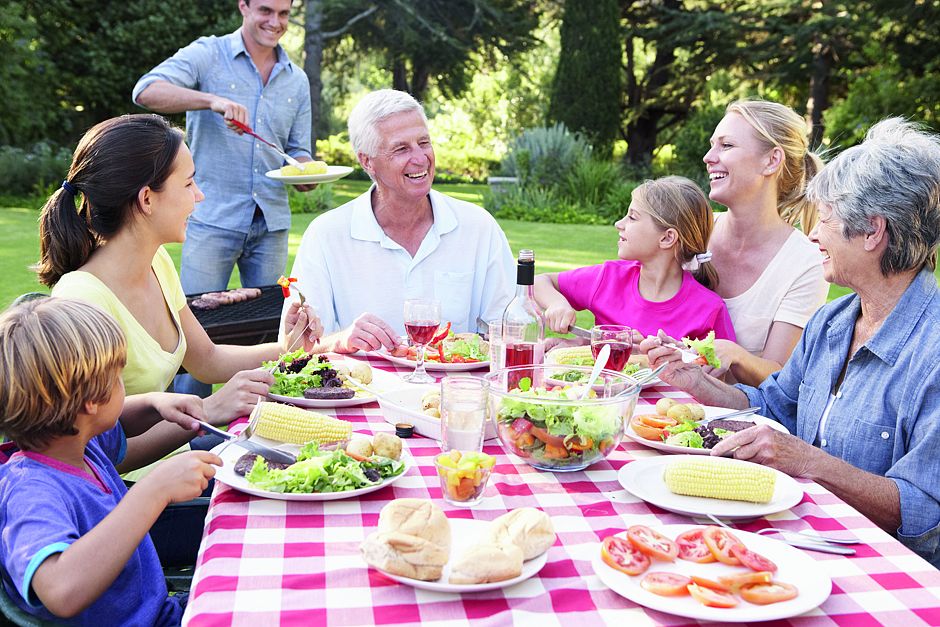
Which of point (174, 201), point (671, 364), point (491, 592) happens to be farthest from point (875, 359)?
point (174, 201)

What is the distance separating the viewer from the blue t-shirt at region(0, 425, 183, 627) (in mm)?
1640

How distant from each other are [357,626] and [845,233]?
1818 mm

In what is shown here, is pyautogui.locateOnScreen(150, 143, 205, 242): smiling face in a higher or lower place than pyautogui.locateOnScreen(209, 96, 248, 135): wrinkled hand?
lower

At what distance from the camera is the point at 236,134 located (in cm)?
553

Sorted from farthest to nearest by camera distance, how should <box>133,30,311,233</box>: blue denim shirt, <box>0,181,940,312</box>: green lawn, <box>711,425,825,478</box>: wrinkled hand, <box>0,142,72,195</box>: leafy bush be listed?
<box>0,142,72,195</box>: leafy bush → <box>0,181,940,312</box>: green lawn → <box>133,30,311,233</box>: blue denim shirt → <box>711,425,825,478</box>: wrinkled hand

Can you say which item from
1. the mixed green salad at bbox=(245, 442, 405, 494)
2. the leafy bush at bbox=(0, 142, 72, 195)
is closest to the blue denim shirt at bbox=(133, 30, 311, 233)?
the mixed green salad at bbox=(245, 442, 405, 494)

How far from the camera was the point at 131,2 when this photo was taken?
17.6 meters

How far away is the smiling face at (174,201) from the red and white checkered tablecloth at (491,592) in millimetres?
1247

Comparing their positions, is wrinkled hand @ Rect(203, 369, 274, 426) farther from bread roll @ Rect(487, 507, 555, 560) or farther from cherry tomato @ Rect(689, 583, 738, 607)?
cherry tomato @ Rect(689, 583, 738, 607)

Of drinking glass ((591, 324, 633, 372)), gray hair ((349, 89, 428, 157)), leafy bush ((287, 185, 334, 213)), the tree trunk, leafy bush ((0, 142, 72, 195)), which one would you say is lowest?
leafy bush ((287, 185, 334, 213))

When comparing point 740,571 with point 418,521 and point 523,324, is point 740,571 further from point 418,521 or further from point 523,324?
point 523,324

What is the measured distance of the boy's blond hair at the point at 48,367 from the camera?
1811 mm

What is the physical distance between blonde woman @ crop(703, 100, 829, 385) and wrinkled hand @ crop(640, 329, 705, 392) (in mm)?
1027

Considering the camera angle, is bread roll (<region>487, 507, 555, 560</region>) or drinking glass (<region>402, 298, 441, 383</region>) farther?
drinking glass (<region>402, 298, 441, 383</region>)
